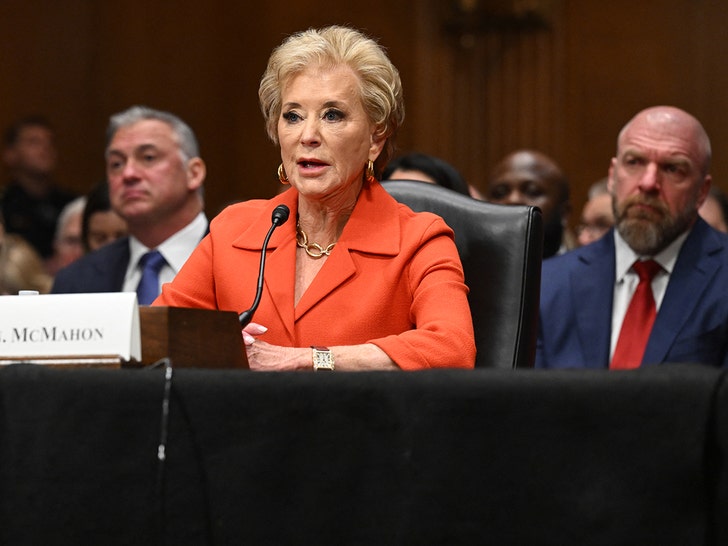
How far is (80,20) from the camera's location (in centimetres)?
666

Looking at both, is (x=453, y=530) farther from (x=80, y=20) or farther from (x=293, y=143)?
(x=80, y=20)

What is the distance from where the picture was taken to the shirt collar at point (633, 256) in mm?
3346

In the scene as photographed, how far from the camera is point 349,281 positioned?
214 centimetres

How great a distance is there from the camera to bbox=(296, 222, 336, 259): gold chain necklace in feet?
7.37

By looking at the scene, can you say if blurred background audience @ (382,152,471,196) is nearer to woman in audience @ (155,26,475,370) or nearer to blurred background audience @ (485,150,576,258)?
blurred background audience @ (485,150,576,258)

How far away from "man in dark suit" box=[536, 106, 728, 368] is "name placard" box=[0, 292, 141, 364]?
183 cm

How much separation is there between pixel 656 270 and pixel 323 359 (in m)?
1.76

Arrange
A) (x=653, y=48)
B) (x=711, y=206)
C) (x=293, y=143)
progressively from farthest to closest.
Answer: (x=653, y=48), (x=711, y=206), (x=293, y=143)

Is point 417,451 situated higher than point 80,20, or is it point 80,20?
point 80,20

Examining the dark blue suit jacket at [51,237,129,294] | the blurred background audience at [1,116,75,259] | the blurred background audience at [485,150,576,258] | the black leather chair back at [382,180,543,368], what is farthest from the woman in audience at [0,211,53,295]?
the black leather chair back at [382,180,543,368]

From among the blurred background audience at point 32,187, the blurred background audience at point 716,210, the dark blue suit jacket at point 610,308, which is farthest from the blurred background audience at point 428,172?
the blurred background audience at point 32,187

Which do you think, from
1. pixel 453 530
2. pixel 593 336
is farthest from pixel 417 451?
pixel 593 336

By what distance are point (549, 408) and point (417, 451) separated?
16cm

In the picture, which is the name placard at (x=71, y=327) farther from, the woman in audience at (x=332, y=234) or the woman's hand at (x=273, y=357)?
the woman in audience at (x=332, y=234)
